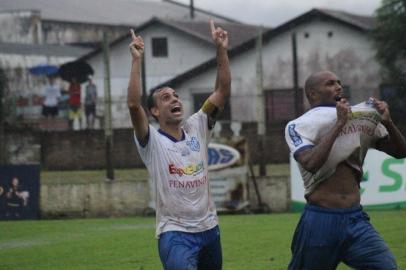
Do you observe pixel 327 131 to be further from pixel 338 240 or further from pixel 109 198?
pixel 109 198

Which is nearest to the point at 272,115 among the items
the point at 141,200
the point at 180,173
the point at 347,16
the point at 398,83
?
the point at 398,83

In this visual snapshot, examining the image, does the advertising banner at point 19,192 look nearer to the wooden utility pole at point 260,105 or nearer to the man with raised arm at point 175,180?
the wooden utility pole at point 260,105

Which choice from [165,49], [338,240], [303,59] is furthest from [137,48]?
[165,49]

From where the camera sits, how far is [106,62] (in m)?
22.5

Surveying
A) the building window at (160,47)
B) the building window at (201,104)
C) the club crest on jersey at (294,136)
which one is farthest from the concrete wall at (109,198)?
the building window at (160,47)

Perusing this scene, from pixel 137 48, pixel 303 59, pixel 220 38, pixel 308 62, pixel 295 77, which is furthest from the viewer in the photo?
pixel 303 59

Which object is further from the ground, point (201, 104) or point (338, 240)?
point (201, 104)

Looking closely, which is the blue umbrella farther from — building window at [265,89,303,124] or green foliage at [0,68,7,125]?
building window at [265,89,303,124]

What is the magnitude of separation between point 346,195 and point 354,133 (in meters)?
0.45

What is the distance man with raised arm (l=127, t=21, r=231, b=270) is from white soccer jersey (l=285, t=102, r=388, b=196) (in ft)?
3.25

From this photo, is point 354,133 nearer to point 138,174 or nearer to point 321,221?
point 321,221

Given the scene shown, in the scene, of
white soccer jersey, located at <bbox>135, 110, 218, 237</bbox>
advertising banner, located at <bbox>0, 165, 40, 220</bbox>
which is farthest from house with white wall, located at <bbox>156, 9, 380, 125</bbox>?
white soccer jersey, located at <bbox>135, 110, 218, 237</bbox>

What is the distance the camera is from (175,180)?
8836 mm

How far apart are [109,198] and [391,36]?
1268 centimetres
